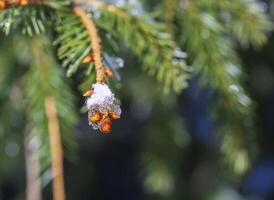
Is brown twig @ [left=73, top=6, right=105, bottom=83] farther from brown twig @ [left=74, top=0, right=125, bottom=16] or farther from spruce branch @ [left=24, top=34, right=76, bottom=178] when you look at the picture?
spruce branch @ [left=24, top=34, right=76, bottom=178]

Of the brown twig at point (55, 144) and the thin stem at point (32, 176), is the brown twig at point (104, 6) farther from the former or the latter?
the thin stem at point (32, 176)

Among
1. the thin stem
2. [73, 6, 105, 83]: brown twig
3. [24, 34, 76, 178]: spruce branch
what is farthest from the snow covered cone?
the thin stem

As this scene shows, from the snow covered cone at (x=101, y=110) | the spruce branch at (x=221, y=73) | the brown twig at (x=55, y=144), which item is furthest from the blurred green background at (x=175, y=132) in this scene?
the snow covered cone at (x=101, y=110)

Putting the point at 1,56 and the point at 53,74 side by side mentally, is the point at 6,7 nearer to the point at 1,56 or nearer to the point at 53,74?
the point at 53,74

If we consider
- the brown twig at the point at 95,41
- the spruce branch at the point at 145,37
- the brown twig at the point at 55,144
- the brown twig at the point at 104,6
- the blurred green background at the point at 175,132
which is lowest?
the blurred green background at the point at 175,132

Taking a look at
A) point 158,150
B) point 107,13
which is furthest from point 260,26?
point 158,150

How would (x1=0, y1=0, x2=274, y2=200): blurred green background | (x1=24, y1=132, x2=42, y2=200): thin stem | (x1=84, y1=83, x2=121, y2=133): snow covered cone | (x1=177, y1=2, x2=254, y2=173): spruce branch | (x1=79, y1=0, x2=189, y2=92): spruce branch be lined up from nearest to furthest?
(x1=84, y1=83, x2=121, y2=133): snow covered cone
(x1=79, y1=0, x2=189, y2=92): spruce branch
(x1=177, y1=2, x2=254, y2=173): spruce branch
(x1=0, y1=0, x2=274, y2=200): blurred green background
(x1=24, y1=132, x2=42, y2=200): thin stem

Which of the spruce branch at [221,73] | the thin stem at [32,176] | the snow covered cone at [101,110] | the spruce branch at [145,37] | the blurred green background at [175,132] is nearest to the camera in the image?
the snow covered cone at [101,110]
